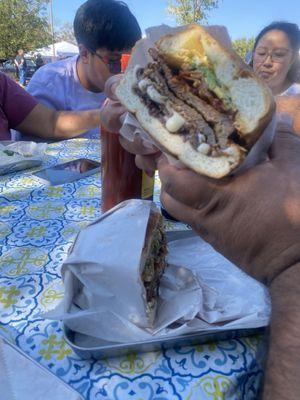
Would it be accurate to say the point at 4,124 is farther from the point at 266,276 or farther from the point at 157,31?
the point at 266,276

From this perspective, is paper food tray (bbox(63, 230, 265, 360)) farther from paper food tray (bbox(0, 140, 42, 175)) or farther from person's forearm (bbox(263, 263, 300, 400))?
paper food tray (bbox(0, 140, 42, 175))

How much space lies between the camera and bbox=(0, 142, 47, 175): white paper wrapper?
5.03 ft

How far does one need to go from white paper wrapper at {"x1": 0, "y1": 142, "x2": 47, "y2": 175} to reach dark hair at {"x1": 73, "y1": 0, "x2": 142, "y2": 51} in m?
0.88

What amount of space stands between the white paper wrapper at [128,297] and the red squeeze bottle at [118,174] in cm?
30

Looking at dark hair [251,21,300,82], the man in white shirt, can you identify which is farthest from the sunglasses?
the man in white shirt

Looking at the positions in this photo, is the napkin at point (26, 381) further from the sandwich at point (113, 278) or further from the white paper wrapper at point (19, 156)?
the white paper wrapper at point (19, 156)

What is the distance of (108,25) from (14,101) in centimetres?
77

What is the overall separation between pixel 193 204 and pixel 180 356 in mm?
291

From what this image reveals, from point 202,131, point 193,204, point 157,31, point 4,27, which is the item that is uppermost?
Answer: point 157,31

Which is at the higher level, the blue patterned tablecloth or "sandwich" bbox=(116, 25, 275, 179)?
"sandwich" bbox=(116, 25, 275, 179)

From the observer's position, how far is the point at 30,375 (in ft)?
1.78

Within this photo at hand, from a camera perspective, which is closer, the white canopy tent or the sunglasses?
the sunglasses

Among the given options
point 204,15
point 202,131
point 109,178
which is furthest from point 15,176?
point 204,15

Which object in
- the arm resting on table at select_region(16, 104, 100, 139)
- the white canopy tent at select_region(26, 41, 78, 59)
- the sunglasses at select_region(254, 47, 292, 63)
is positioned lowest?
the white canopy tent at select_region(26, 41, 78, 59)
